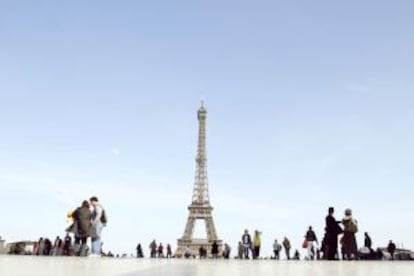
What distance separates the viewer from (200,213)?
284 feet

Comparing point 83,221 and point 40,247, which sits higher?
point 83,221

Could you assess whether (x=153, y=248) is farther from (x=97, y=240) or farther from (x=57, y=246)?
(x=97, y=240)

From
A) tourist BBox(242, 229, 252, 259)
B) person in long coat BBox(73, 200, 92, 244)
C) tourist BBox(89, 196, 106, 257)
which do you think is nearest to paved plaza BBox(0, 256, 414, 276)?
person in long coat BBox(73, 200, 92, 244)

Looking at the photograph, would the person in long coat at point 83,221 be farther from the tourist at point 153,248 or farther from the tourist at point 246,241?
the tourist at point 153,248

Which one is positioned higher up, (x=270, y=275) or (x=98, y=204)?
(x=98, y=204)

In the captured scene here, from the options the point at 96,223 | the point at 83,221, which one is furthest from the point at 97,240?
the point at 83,221

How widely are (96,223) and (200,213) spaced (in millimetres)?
70947

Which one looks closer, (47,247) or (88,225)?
(88,225)

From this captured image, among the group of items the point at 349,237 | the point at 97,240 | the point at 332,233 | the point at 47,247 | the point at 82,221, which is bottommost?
the point at 97,240

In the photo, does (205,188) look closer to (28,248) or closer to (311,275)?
(28,248)

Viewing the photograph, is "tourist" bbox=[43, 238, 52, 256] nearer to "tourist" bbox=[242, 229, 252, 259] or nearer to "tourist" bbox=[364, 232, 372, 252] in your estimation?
"tourist" bbox=[242, 229, 252, 259]

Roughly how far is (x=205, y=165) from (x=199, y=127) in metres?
9.24

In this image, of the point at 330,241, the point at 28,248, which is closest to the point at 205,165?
the point at 28,248

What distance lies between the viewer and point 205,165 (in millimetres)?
92438
